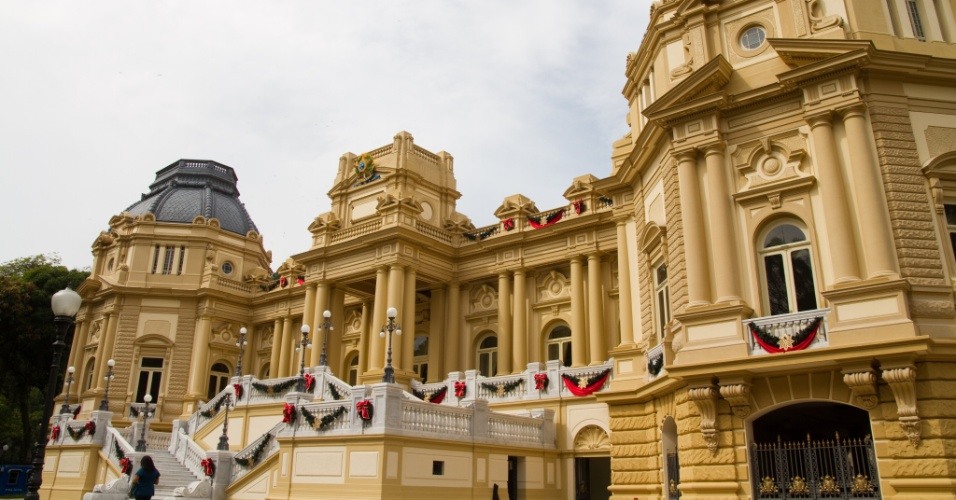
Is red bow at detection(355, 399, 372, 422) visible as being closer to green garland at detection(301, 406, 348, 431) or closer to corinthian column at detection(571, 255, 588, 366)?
green garland at detection(301, 406, 348, 431)

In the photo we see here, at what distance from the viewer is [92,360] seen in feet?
133

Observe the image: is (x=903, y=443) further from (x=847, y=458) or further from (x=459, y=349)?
(x=459, y=349)

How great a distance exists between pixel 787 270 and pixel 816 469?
3.94 m

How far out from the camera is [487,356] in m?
30.8

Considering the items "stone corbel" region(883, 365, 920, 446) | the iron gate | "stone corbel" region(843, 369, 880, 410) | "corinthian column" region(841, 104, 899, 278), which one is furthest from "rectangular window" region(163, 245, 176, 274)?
"stone corbel" region(883, 365, 920, 446)

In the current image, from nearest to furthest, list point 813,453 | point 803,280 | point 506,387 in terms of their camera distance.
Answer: point 813,453
point 803,280
point 506,387

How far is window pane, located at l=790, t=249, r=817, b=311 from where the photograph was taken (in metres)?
14.9

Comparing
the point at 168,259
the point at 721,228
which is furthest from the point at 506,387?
the point at 168,259

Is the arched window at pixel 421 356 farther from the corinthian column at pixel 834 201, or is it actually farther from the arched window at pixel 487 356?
the corinthian column at pixel 834 201

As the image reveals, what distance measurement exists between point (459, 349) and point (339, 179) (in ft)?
34.9

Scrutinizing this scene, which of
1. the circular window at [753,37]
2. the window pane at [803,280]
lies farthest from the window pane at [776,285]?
the circular window at [753,37]

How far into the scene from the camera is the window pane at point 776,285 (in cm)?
1523

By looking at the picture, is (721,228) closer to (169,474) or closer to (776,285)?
(776,285)

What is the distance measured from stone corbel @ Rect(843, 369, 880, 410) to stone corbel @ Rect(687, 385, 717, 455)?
2431 millimetres
